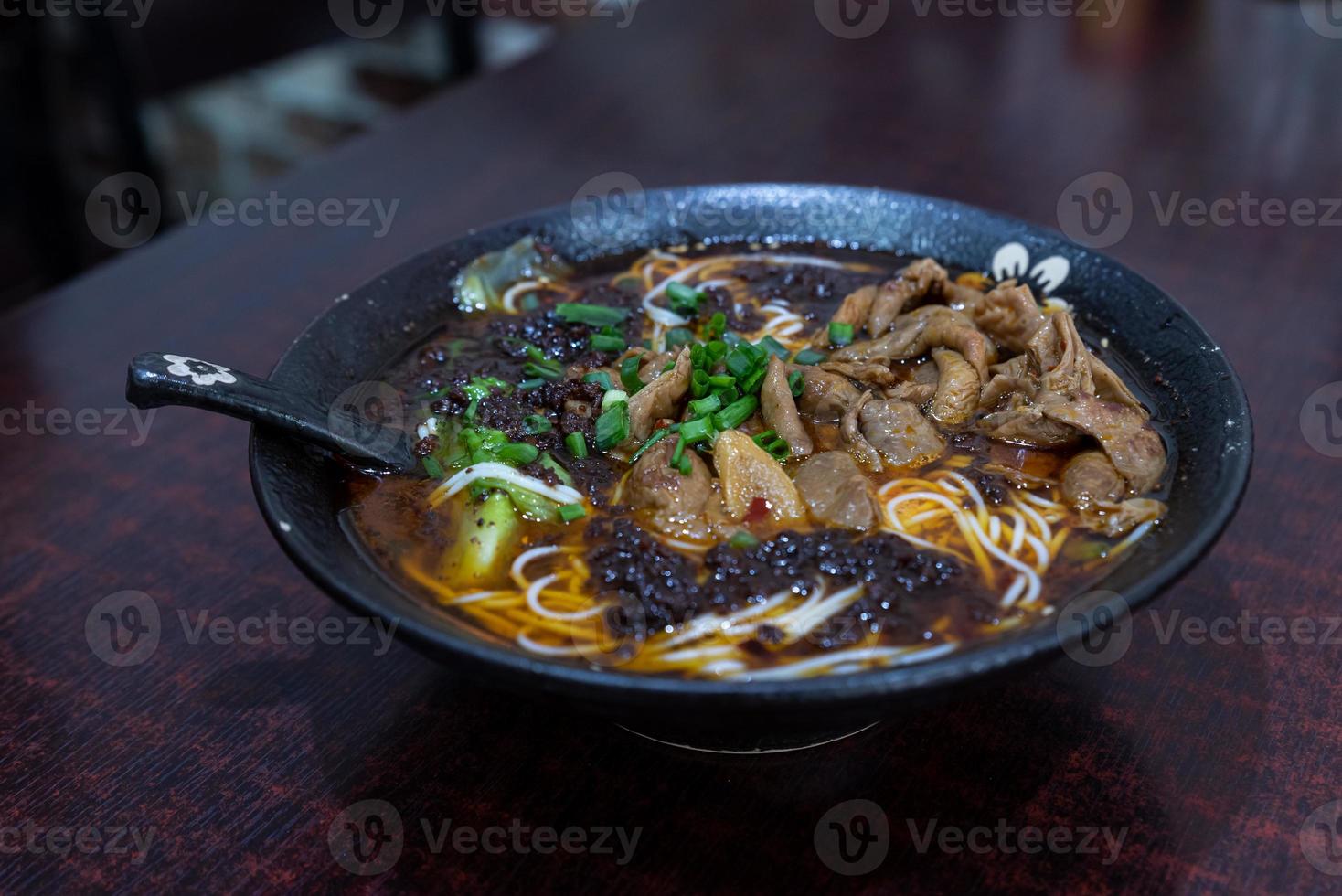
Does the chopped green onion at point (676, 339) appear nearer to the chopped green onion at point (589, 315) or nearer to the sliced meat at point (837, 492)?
the chopped green onion at point (589, 315)

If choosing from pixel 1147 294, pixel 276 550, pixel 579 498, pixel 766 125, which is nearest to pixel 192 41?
pixel 766 125

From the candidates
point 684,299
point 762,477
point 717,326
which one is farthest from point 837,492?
point 684,299

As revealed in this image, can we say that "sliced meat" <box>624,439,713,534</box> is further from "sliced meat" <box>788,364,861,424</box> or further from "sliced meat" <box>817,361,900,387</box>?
"sliced meat" <box>817,361,900,387</box>

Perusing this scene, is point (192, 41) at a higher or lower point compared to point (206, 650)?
higher

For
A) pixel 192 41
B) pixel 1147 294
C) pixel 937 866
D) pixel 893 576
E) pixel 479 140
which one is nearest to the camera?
pixel 937 866

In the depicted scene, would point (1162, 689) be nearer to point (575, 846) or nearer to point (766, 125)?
point (575, 846)

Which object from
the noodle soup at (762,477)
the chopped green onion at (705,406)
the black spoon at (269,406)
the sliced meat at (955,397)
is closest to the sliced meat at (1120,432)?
the noodle soup at (762,477)

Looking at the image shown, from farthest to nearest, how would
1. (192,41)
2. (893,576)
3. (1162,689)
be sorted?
(192,41), (1162,689), (893,576)
